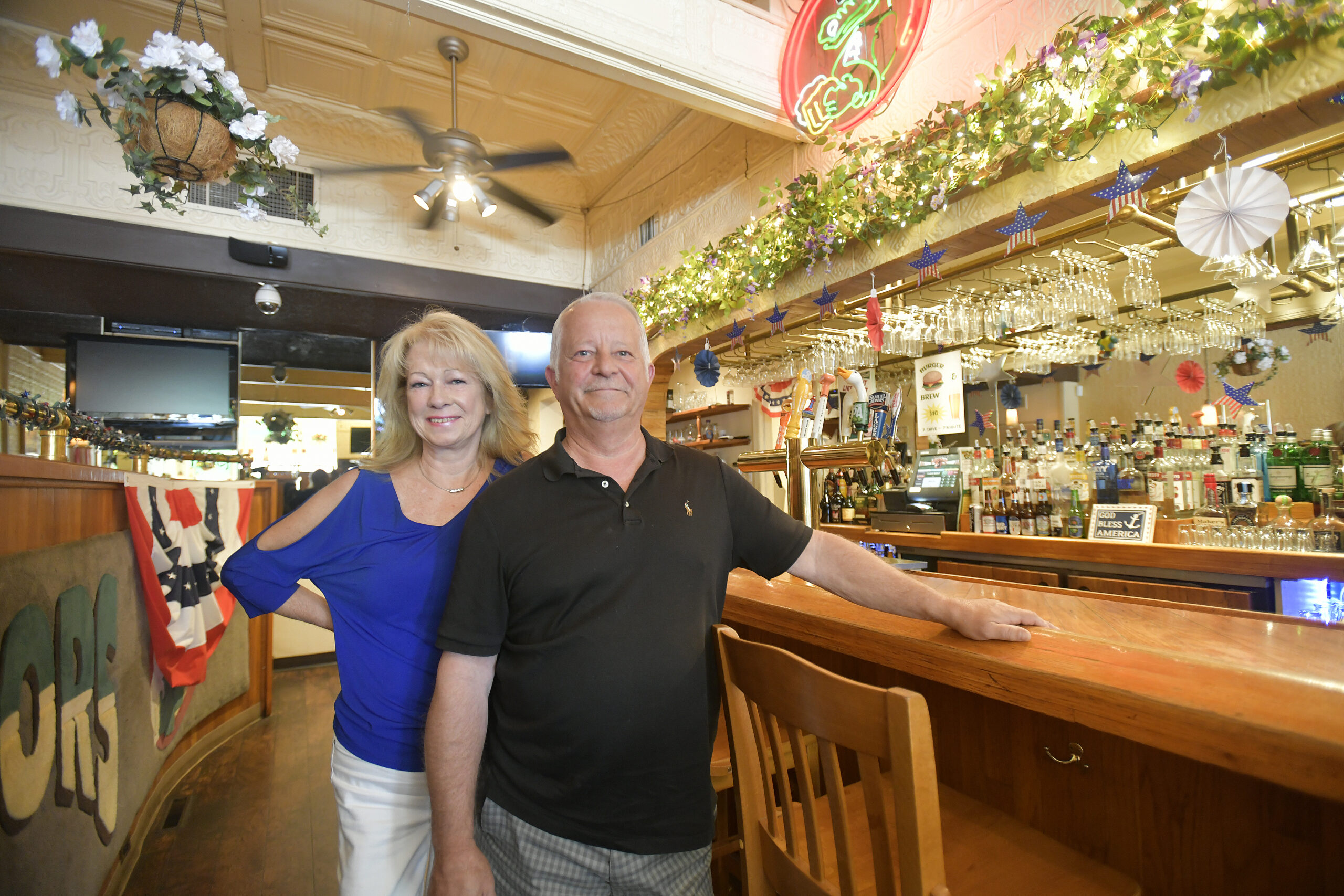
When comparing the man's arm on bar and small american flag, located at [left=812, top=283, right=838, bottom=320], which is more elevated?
small american flag, located at [left=812, top=283, right=838, bottom=320]

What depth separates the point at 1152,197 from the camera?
307cm

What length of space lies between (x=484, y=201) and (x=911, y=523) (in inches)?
143

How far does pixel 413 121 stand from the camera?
13.1 ft

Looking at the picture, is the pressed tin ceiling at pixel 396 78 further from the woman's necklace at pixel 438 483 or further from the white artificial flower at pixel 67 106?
the woman's necklace at pixel 438 483

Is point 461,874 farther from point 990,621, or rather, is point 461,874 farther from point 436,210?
point 436,210

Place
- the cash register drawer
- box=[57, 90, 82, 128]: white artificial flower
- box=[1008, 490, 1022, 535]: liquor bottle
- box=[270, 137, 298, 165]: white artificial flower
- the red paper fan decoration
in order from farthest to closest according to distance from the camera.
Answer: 1. the red paper fan decoration
2. the cash register drawer
3. box=[1008, 490, 1022, 535]: liquor bottle
4. box=[270, 137, 298, 165]: white artificial flower
5. box=[57, 90, 82, 128]: white artificial flower

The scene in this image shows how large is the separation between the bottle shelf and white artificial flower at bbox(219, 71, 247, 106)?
22.7 feet

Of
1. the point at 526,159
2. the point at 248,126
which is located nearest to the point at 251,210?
the point at 248,126

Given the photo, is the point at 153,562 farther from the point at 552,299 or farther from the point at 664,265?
the point at 552,299

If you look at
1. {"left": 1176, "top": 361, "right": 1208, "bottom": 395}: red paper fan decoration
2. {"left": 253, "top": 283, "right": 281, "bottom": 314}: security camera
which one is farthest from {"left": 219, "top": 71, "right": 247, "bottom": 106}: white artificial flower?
{"left": 1176, "top": 361, "right": 1208, "bottom": 395}: red paper fan decoration

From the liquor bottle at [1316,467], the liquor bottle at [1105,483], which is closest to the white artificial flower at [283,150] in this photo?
the liquor bottle at [1105,483]

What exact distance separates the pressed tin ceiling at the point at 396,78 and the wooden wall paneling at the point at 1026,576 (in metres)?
3.94

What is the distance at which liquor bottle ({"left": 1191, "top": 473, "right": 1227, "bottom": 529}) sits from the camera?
2.93m

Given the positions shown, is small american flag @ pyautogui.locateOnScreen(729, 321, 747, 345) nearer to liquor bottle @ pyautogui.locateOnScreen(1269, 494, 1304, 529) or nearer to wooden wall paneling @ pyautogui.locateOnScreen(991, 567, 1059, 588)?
wooden wall paneling @ pyautogui.locateOnScreen(991, 567, 1059, 588)
